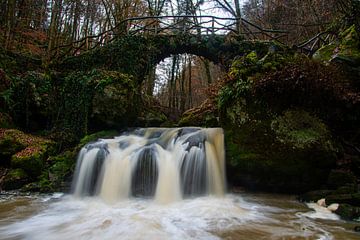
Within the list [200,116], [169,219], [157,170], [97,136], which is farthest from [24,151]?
[200,116]

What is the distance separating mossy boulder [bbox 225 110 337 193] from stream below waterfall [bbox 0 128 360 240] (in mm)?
322

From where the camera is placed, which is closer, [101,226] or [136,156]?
[101,226]

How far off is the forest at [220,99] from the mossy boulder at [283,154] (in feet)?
0.07

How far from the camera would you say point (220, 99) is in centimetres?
782

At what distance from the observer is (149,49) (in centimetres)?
1280

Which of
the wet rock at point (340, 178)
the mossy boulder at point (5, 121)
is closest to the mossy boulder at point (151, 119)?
the mossy boulder at point (5, 121)

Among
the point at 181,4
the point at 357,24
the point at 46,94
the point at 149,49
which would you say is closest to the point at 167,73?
the point at 181,4

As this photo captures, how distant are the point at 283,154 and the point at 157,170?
2.89 m

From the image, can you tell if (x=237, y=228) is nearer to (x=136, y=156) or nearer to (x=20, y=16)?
(x=136, y=156)

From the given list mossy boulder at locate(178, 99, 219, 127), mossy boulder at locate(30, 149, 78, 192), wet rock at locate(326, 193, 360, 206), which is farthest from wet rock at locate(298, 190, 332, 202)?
mossy boulder at locate(30, 149, 78, 192)

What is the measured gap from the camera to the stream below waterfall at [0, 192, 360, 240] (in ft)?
13.6

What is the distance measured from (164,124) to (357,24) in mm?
7289

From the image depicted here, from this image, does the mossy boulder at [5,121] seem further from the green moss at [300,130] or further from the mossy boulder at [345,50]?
the mossy boulder at [345,50]

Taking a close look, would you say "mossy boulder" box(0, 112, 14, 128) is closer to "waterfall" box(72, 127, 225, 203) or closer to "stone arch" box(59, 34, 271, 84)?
"waterfall" box(72, 127, 225, 203)
